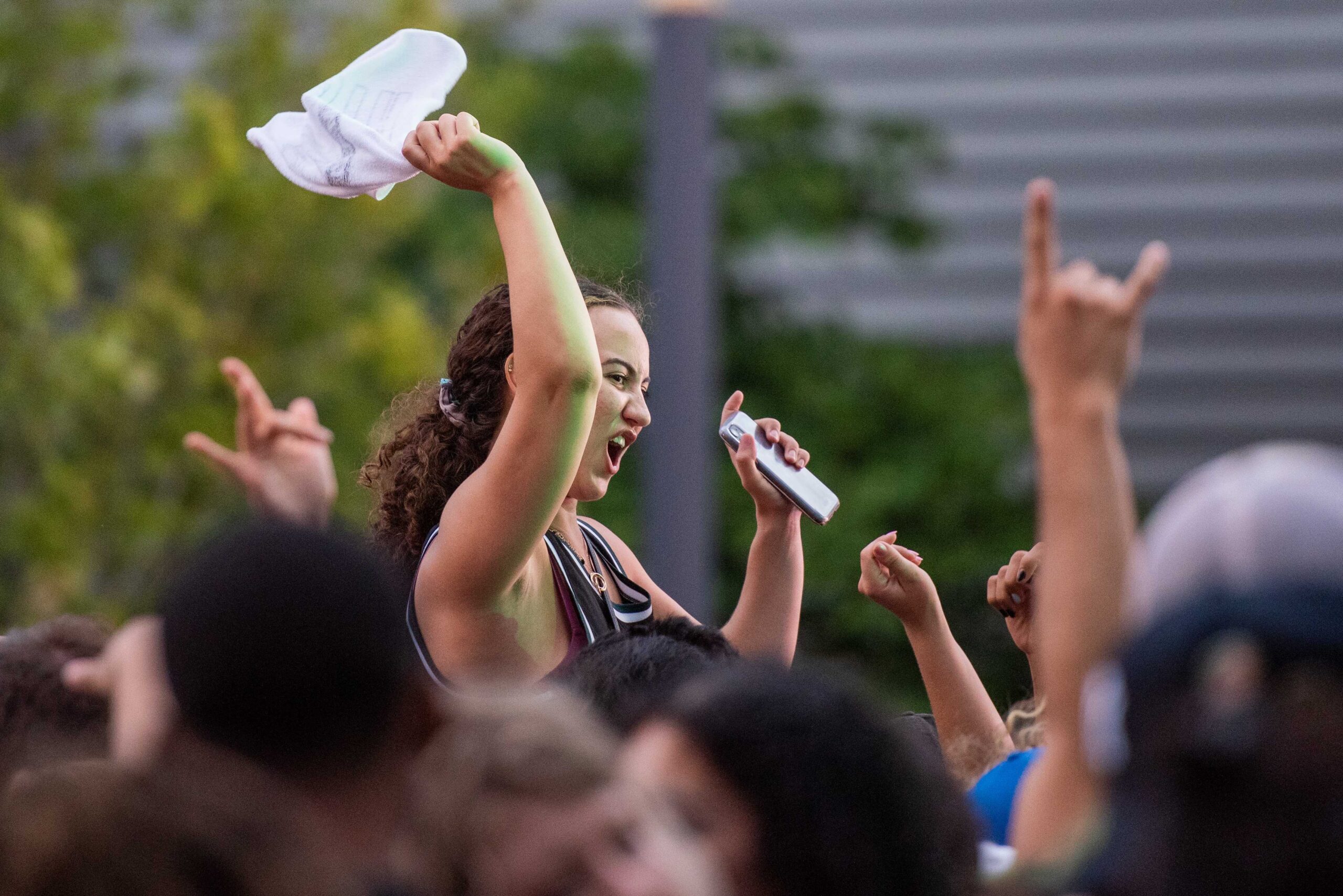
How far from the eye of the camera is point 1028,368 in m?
1.61

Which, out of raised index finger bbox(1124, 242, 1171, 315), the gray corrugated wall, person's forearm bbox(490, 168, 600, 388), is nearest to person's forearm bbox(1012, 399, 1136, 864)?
raised index finger bbox(1124, 242, 1171, 315)

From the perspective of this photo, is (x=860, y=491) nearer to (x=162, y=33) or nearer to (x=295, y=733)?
(x=162, y=33)

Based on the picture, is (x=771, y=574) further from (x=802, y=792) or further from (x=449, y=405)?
(x=802, y=792)

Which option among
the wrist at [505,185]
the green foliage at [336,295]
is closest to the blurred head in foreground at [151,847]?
the wrist at [505,185]

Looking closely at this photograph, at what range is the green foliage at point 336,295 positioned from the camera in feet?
25.1

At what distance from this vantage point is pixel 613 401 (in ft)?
9.29

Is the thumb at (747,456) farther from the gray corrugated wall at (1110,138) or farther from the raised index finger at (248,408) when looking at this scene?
the gray corrugated wall at (1110,138)

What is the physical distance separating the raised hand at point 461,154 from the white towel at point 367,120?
12cm

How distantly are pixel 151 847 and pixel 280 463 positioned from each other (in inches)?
37.8

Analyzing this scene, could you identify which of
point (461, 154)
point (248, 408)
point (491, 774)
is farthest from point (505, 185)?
point (491, 774)

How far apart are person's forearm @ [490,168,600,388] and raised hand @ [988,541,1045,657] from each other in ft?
2.84

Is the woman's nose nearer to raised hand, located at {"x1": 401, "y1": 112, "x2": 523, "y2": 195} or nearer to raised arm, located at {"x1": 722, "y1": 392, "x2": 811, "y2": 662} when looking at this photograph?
raised arm, located at {"x1": 722, "y1": 392, "x2": 811, "y2": 662}

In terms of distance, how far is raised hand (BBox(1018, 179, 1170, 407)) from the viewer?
1.57m

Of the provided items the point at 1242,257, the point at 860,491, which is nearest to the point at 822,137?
the point at 860,491
